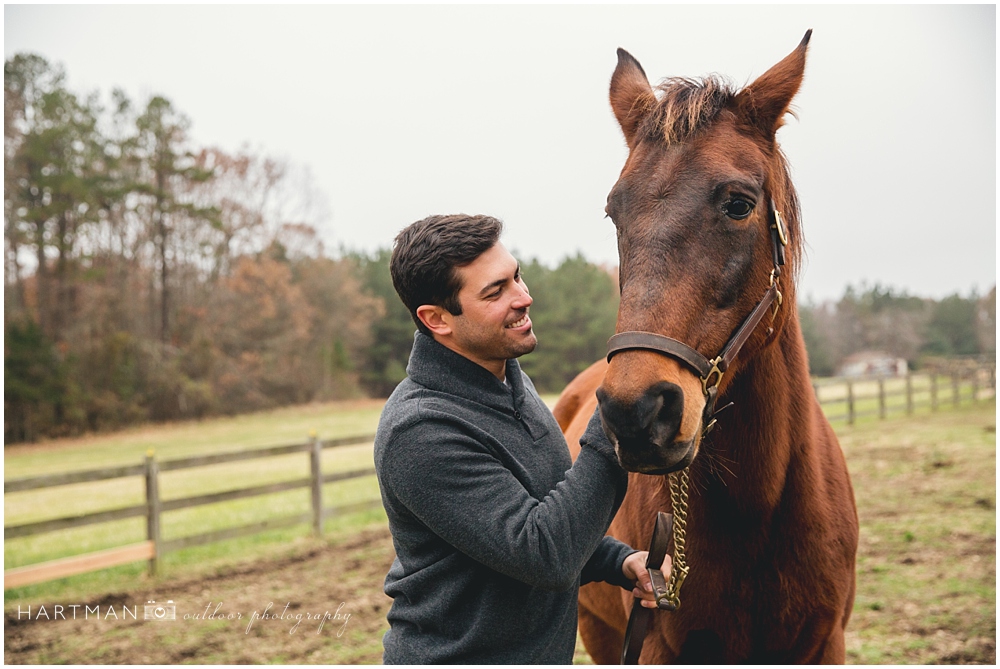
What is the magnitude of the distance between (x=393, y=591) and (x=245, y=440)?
19.8 metres

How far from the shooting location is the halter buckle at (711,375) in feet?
5.52

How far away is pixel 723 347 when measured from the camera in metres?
1.78

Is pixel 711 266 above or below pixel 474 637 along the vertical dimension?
above

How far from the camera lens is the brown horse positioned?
1635 millimetres

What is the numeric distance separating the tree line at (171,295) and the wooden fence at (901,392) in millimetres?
Result: 2281

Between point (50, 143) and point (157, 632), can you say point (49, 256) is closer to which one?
point (50, 143)

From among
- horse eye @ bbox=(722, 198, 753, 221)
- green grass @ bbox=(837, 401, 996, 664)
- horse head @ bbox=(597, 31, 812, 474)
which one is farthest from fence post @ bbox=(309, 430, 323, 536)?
horse eye @ bbox=(722, 198, 753, 221)

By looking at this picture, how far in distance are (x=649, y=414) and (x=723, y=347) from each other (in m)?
0.40

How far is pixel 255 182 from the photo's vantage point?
27594mm

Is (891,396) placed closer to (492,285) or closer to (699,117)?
(699,117)

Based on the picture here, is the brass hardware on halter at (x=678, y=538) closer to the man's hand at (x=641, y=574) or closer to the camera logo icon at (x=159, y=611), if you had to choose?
the man's hand at (x=641, y=574)

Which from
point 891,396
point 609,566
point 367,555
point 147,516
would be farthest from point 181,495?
point 891,396

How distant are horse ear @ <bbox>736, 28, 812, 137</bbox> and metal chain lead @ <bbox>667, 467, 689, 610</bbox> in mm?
1092

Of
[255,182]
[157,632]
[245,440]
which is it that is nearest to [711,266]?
[157,632]
